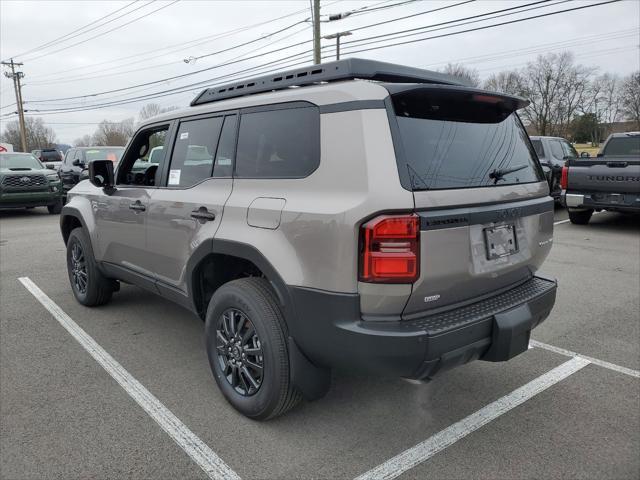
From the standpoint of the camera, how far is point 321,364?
2621 millimetres

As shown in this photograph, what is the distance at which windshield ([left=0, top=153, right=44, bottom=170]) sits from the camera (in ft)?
42.5

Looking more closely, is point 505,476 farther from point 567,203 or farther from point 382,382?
point 567,203

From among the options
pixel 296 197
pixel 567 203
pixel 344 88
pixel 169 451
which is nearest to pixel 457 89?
pixel 344 88

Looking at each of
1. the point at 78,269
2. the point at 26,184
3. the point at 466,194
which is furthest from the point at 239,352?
the point at 26,184

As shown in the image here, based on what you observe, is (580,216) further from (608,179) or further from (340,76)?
(340,76)

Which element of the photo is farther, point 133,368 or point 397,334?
point 133,368

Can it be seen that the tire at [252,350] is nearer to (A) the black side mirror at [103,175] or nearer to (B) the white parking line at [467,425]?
(B) the white parking line at [467,425]

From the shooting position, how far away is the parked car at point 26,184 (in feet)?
40.8

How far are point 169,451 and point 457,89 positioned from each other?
247 cm

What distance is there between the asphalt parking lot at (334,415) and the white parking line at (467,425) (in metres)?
0.01

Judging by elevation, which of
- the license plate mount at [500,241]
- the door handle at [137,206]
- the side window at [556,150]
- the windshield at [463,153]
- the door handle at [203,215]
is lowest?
the license plate mount at [500,241]

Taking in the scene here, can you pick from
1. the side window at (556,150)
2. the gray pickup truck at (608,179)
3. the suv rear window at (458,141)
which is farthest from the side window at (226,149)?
the side window at (556,150)

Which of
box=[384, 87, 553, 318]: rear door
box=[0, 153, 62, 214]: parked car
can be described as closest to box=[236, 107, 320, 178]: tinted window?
box=[384, 87, 553, 318]: rear door

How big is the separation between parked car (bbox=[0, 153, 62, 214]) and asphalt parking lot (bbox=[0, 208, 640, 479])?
9.25m
